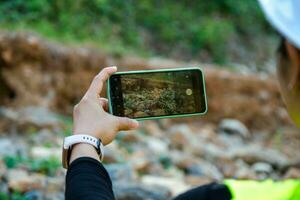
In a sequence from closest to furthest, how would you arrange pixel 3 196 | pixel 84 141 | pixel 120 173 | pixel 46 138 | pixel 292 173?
pixel 84 141 < pixel 3 196 < pixel 120 173 < pixel 46 138 < pixel 292 173

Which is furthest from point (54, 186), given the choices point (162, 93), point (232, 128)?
point (232, 128)

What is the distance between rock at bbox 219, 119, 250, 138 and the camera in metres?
10.1

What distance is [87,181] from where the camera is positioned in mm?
1094

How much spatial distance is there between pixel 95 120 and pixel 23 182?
130 inches

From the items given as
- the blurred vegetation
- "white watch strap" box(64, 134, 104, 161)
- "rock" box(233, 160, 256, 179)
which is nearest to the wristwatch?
"white watch strap" box(64, 134, 104, 161)

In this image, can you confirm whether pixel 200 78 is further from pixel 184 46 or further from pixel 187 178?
pixel 184 46

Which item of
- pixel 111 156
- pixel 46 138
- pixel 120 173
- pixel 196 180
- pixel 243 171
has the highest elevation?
pixel 46 138

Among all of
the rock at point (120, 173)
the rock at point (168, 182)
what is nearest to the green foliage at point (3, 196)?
the rock at point (120, 173)

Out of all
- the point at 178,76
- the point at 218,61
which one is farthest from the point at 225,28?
the point at 178,76

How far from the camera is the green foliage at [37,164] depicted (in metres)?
5.11

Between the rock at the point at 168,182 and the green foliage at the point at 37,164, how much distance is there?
70cm

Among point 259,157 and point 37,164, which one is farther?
point 259,157

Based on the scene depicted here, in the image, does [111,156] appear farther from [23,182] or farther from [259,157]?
[259,157]

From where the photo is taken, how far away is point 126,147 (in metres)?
7.18
